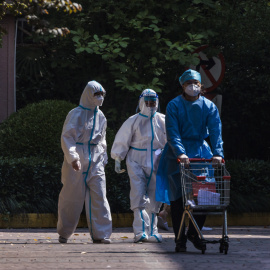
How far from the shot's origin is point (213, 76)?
12.8 meters

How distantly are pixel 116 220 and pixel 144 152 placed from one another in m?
3.08

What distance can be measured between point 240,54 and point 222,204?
28.0ft

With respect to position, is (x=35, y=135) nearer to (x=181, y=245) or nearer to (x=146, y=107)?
(x=146, y=107)

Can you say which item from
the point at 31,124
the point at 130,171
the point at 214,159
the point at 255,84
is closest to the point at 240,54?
the point at 255,84

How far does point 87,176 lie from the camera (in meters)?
9.89

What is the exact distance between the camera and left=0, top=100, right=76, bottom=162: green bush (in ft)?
43.3

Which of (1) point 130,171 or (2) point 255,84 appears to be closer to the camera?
(1) point 130,171

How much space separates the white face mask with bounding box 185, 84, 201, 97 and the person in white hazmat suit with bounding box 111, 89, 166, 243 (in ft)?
5.50

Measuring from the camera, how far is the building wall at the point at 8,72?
54.7ft

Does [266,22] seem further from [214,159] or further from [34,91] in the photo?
[214,159]

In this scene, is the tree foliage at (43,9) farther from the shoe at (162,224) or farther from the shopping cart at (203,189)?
the shoe at (162,224)

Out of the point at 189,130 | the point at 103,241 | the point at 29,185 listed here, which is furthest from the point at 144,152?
the point at 29,185

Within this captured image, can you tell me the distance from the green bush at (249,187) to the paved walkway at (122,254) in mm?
2369

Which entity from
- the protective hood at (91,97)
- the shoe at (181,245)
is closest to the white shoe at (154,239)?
the shoe at (181,245)
